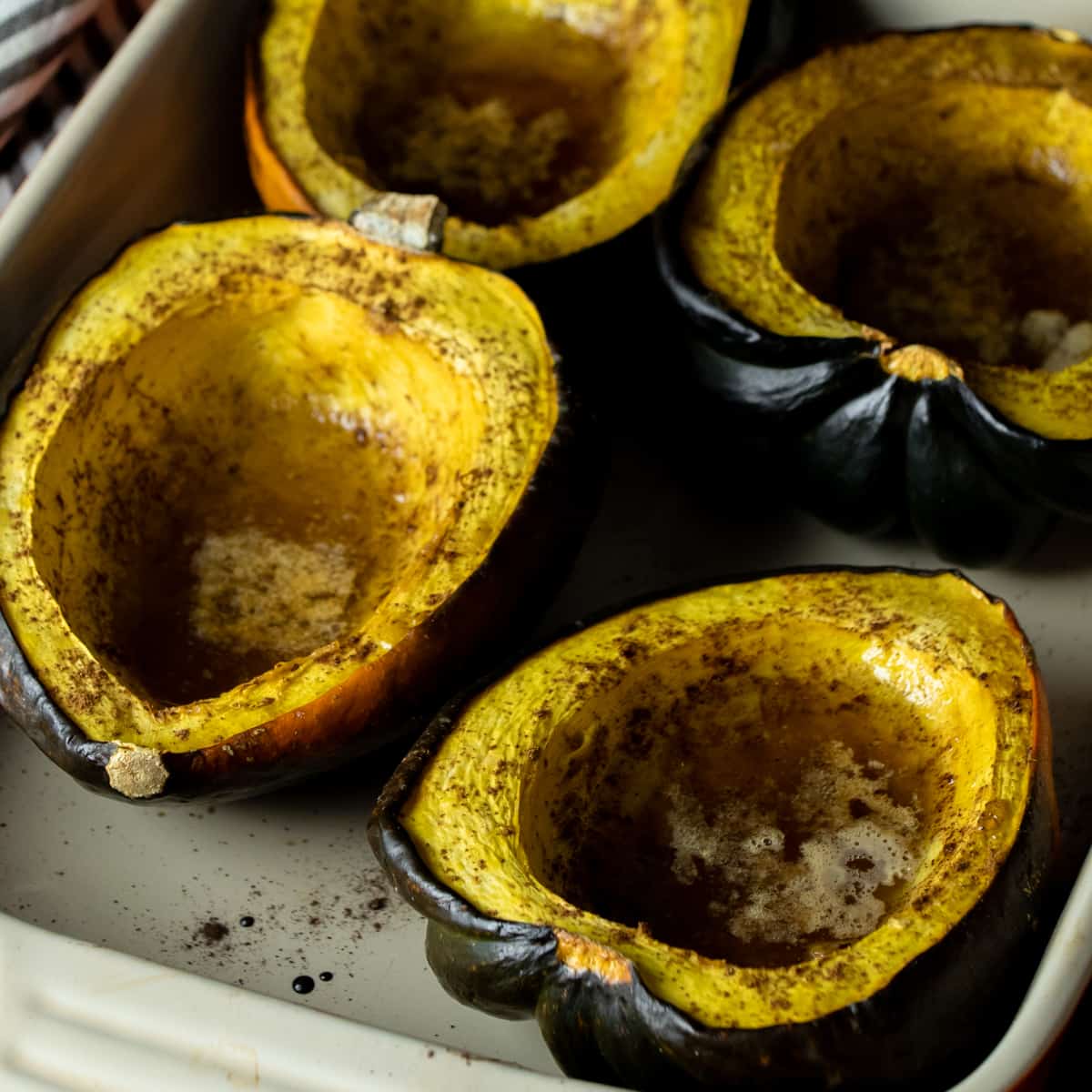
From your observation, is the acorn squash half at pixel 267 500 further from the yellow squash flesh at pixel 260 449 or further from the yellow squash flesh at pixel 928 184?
the yellow squash flesh at pixel 928 184

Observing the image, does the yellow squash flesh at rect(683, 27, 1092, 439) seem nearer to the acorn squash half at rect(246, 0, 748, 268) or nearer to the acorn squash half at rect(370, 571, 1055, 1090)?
the acorn squash half at rect(246, 0, 748, 268)

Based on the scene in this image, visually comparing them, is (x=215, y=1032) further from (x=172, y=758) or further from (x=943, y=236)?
(x=943, y=236)

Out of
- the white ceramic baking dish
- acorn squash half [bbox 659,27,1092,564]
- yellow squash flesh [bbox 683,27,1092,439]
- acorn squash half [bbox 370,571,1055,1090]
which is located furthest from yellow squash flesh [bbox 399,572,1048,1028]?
yellow squash flesh [bbox 683,27,1092,439]

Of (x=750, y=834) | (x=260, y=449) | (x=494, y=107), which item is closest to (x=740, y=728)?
(x=750, y=834)

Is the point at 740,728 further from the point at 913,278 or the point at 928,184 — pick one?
the point at 928,184

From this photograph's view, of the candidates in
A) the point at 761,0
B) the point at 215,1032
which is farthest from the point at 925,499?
the point at 215,1032

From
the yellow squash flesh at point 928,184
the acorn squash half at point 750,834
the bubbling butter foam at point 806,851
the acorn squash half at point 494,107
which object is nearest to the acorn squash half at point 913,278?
the yellow squash flesh at point 928,184
